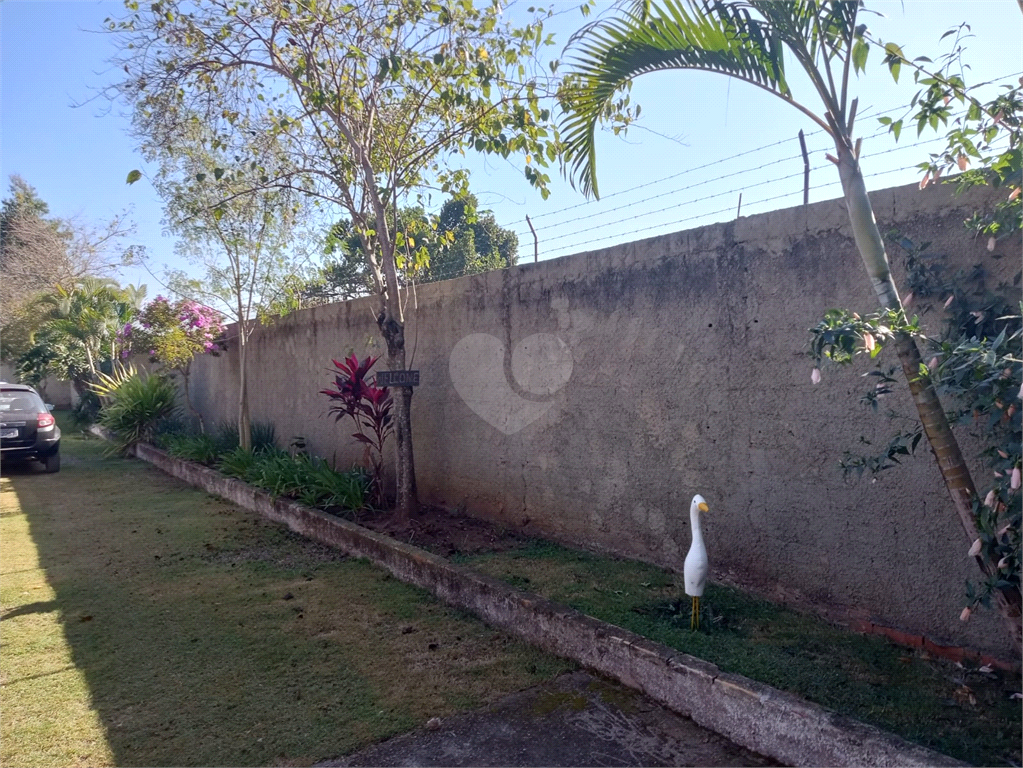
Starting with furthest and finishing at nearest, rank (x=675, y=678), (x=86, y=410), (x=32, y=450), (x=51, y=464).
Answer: (x=86, y=410)
(x=51, y=464)
(x=32, y=450)
(x=675, y=678)

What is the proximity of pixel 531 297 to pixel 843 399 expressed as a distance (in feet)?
8.49

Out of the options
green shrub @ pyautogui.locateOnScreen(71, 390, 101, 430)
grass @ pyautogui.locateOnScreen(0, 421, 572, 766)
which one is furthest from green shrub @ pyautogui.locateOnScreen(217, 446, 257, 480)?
green shrub @ pyautogui.locateOnScreen(71, 390, 101, 430)

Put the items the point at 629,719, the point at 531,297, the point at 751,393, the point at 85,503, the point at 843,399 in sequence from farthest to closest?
the point at 85,503 < the point at 531,297 < the point at 751,393 < the point at 843,399 < the point at 629,719

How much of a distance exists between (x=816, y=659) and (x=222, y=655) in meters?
2.97

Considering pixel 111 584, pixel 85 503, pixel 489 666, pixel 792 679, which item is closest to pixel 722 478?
pixel 792 679

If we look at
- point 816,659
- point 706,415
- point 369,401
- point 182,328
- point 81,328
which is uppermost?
point 81,328

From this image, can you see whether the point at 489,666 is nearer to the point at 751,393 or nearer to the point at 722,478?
the point at 722,478

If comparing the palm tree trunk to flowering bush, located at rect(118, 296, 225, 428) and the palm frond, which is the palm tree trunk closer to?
flowering bush, located at rect(118, 296, 225, 428)

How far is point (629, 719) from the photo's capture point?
326cm

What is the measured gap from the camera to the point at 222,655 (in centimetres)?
408

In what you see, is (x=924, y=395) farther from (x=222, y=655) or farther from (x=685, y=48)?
(x=222, y=655)

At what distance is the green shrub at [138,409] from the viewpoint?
12867 mm

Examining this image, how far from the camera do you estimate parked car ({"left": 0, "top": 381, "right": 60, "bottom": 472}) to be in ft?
35.6

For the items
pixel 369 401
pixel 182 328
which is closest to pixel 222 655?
pixel 369 401
